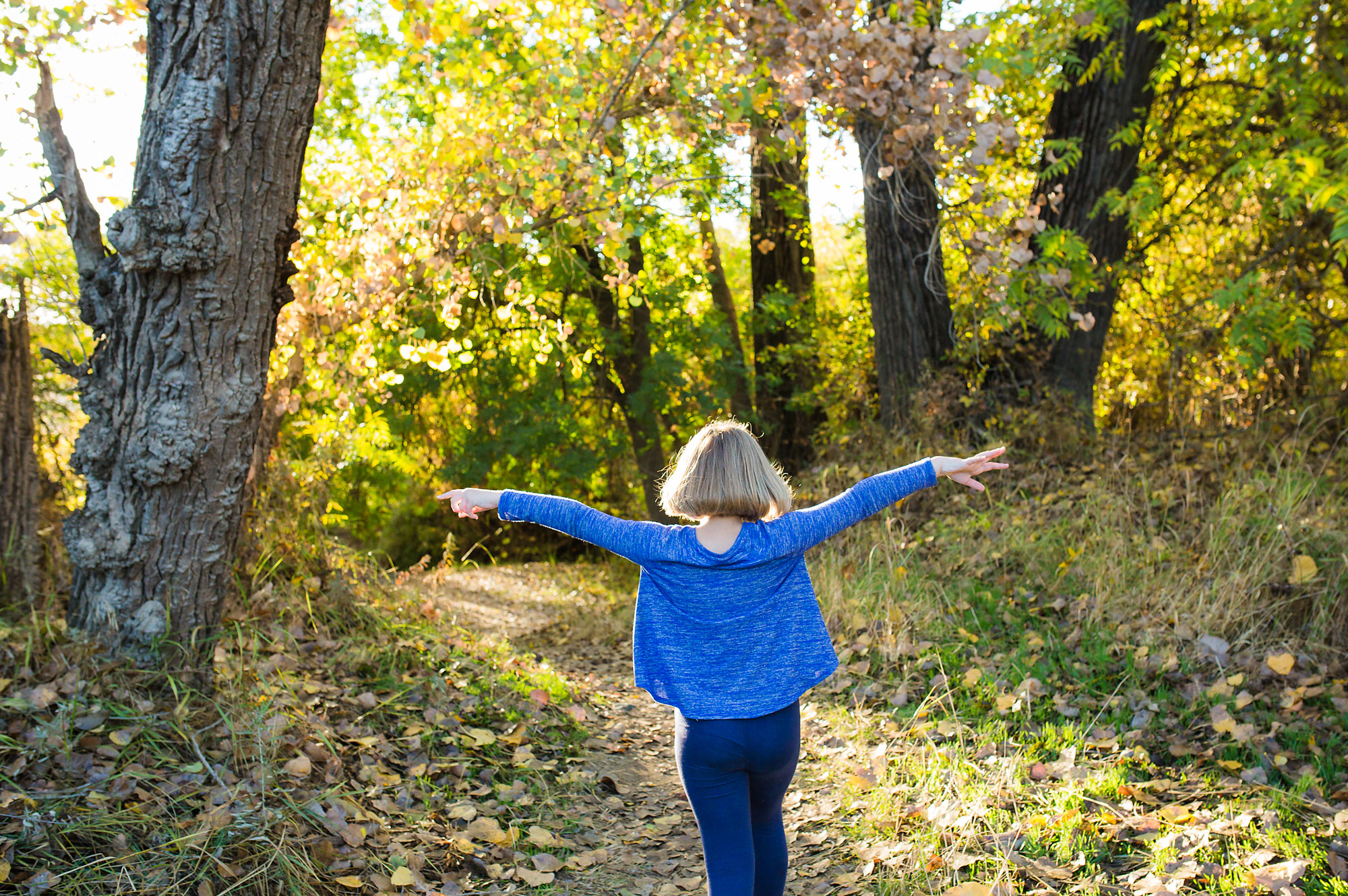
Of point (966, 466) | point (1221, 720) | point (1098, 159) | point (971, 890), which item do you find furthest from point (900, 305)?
point (971, 890)

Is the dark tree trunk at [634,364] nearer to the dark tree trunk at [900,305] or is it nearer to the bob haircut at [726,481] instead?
the dark tree trunk at [900,305]

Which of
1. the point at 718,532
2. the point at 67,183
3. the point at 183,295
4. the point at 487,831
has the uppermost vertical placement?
the point at 67,183

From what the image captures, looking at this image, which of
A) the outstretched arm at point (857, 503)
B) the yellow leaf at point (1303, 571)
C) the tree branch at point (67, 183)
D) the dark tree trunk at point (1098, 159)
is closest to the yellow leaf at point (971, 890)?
the outstretched arm at point (857, 503)

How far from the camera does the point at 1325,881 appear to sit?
10.5 feet

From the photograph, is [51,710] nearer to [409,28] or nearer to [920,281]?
[409,28]

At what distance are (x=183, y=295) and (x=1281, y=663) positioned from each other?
5.60 metres

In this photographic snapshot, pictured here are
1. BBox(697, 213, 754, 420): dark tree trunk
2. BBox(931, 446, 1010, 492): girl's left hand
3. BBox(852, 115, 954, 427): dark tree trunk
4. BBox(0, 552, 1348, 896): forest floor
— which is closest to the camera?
BBox(931, 446, 1010, 492): girl's left hand

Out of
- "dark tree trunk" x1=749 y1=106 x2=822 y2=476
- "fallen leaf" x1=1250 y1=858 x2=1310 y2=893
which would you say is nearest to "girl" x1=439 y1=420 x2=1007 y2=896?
"fallen leaf" x1=1250 y1=858 x2=1310 y2=893

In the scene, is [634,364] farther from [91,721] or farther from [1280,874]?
[1280,874]

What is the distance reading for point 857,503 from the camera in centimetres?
273

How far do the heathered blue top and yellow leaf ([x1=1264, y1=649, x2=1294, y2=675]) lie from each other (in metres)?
3.23

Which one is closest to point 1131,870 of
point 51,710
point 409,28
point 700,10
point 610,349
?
point 51,710

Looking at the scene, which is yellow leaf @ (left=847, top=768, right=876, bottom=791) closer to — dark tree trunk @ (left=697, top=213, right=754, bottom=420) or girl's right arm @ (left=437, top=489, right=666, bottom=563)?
girl's right arm @ (left=437, top=489, right=666, bottom=563)

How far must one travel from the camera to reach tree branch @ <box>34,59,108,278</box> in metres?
4.15
